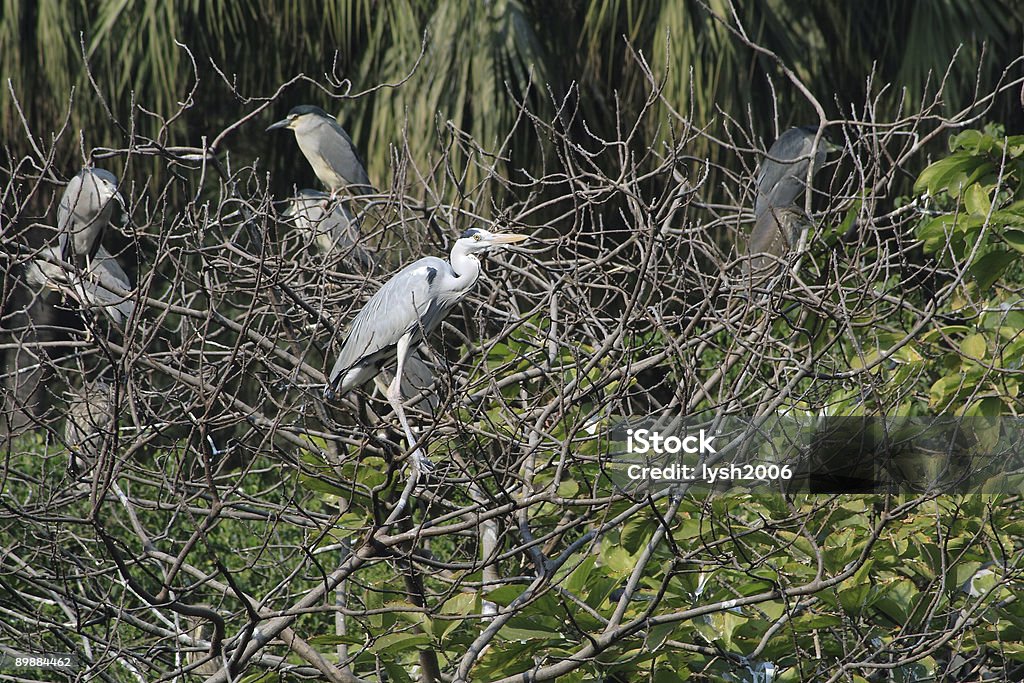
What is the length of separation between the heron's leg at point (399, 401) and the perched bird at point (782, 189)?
4.76ft

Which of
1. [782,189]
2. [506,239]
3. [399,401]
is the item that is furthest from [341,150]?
[399,401]

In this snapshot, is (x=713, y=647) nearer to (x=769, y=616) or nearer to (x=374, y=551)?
(x=769, y=616)

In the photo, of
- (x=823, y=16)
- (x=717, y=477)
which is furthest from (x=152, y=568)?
(x=823, y=16)

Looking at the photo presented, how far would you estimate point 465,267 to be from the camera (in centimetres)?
320

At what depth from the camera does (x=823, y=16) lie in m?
7.78

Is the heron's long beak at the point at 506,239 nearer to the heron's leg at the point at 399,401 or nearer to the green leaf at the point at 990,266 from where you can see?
the heron's leg at the point at 399,401

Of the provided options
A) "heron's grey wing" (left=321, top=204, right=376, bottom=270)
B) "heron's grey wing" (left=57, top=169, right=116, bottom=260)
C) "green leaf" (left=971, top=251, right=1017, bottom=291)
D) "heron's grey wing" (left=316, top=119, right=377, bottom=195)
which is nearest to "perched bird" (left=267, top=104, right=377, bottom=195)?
"heron's grey wing" (left=316, top=119, right=377, bottom=195)

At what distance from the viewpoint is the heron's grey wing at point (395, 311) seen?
10.5ft

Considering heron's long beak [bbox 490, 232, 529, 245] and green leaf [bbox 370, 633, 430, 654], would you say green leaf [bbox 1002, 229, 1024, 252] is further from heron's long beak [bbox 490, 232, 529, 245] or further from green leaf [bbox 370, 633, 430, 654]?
green leaf [bbox 370, 633, 430, 654]

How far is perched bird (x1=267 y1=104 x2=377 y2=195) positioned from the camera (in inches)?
234

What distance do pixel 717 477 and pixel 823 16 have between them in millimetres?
5754

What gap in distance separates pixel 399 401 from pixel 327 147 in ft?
10.5

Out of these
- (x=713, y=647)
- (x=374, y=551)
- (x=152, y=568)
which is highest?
(x=374, y=551)

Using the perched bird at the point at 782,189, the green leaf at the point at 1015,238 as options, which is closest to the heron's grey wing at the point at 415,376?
the perched bird at the point at 782,189
